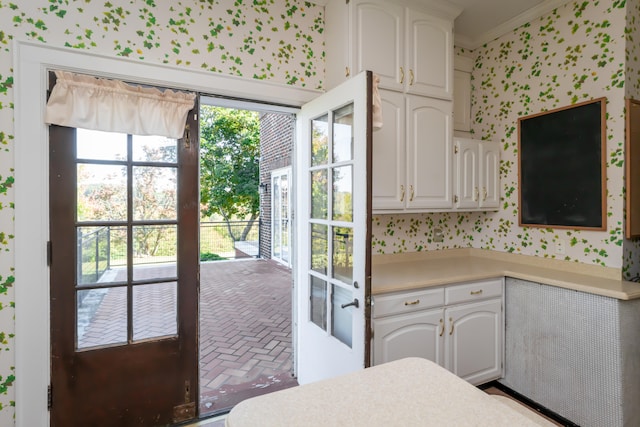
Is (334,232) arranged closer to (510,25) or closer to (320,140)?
(320,140)

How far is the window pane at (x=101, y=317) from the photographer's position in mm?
1874

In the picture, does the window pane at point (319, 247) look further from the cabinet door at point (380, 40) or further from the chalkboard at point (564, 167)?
the chalkboard at point (564, 167)

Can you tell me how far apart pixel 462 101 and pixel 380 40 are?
4.40ft

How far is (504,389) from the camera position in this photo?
256 cm

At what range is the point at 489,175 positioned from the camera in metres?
2.96

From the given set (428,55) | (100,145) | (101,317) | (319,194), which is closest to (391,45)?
(428,55)

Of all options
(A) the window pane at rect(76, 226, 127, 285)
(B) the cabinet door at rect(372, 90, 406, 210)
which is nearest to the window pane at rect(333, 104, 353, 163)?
(B) the cabinet door at rect(372, 90, 406, 210)

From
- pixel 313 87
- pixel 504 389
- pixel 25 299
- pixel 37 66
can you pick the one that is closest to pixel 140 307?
pixel 25 299

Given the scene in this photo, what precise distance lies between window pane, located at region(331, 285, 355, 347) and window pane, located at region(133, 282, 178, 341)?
0.99m

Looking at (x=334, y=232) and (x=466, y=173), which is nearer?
(x=334, y=232)

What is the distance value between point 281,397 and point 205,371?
230cm

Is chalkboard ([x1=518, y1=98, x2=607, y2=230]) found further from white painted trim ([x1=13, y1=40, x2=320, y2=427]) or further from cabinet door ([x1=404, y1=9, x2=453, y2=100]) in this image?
white painted trim ([x1=13, y1=40, x2=320, y2=427])

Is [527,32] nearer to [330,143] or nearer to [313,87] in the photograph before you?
[313,87]

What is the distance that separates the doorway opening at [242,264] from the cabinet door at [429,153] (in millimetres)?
935
